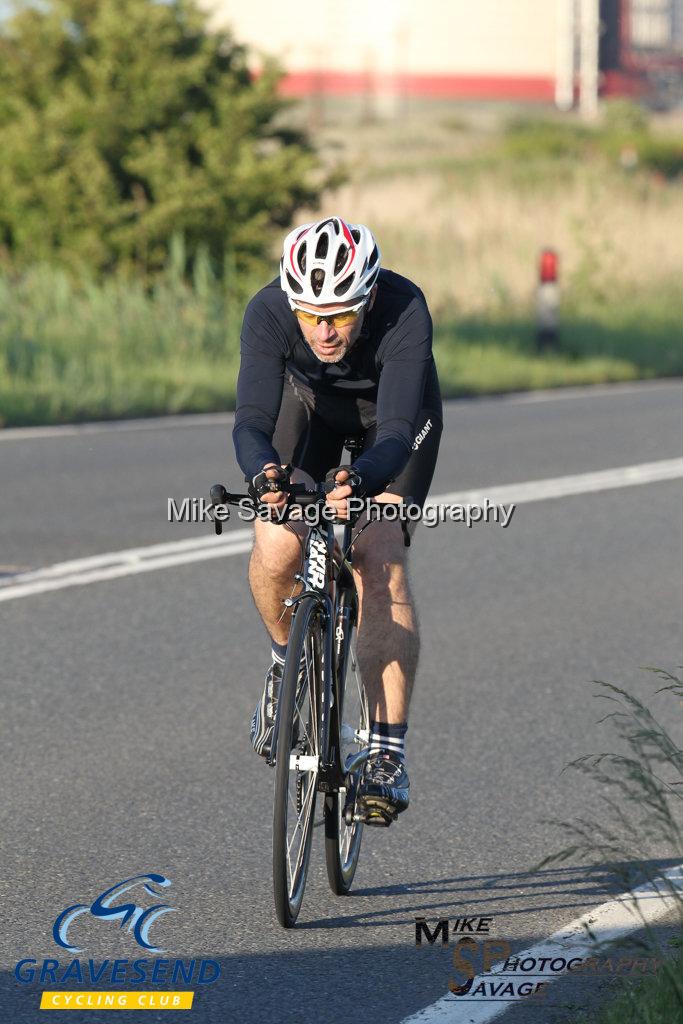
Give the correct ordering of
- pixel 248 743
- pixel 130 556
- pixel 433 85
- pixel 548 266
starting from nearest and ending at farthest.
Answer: pixel 248 743 < pixel 130 556 < pixel 548 266 < pixel 433 85

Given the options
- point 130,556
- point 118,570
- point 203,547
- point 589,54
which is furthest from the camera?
point 589,54

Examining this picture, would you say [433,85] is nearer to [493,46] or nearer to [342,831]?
[493,46]

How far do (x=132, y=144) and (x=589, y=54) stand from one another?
77499 mm

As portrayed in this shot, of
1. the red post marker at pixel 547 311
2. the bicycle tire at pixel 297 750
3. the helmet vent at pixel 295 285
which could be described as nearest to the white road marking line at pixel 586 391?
the red post marker at pixel 547 311

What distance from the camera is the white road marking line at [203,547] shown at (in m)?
8.44

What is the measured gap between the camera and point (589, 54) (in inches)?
3654

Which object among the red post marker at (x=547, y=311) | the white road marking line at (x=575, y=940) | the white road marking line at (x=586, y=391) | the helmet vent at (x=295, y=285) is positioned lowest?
the white road marking line at (x=586, y=391)

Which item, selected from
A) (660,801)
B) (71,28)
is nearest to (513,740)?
(660,801)

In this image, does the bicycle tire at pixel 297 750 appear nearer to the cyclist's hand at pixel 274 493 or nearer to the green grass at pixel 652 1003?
the cyclist's hand at pixel 274 493

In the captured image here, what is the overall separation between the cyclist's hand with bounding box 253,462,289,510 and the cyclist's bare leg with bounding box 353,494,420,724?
49 centimetres

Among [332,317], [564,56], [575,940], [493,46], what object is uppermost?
[493,46]

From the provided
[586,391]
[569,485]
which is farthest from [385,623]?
[586,391]

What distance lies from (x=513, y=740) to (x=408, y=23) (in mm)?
94804

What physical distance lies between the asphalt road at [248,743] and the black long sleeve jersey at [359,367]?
1.25 meters
